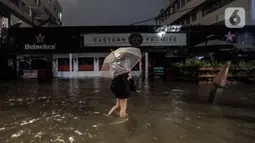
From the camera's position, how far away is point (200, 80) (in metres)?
17.9

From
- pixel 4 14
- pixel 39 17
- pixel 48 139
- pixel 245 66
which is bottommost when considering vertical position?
pixel 48 139

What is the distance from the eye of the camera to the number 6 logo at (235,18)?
2378 centimetres

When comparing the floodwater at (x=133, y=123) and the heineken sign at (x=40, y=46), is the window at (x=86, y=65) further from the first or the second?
the floodwater at (x=133, y=123)

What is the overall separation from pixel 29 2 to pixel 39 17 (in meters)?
3.23

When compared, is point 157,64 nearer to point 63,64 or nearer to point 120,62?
point 63,64

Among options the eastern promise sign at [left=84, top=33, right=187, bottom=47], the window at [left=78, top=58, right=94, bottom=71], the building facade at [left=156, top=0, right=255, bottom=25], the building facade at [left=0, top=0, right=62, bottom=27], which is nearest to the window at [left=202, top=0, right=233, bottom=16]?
the building facade at [left=156, top=0, right=255, bottom=25]

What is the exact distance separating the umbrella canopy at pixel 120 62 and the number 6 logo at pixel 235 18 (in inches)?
730

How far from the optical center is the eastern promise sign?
74.7 feet

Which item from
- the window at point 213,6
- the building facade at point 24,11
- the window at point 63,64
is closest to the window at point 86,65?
the window at point 63,64

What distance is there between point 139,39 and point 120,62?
16.4m

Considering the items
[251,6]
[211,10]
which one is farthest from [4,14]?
[211,10]

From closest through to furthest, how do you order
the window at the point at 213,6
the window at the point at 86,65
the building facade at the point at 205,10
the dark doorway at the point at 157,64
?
the building facade at the point at 205,10 < the dark doorway at the point at 157,64 < the window at the point at 86,65 < the window at the point at 213,6

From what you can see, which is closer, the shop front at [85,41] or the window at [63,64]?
the shop front at [85,41]

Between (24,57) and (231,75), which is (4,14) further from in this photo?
(231,75)
